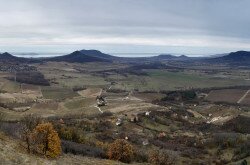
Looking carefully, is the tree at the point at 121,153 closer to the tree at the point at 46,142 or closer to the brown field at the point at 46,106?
the tree at the point at 46,142

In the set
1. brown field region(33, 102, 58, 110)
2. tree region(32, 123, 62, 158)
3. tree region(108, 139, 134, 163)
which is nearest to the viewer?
tree region(32, 123, 62, 158)

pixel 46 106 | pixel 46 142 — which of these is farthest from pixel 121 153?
pixel 46 106

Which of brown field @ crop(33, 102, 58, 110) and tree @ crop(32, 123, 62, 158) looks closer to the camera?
tree @ crop(32, 123, 62, 158)

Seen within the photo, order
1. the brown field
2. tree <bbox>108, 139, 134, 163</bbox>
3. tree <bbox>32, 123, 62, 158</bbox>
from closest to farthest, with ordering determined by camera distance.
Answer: tree <bbox>32, 123, 62, 158</bbox>
tree <bbox>108, 139, 134, 163</bbox>
the brown field

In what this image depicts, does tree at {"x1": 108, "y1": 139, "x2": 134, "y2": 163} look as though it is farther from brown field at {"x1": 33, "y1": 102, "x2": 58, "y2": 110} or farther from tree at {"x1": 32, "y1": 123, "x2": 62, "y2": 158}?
brown field at {"x1": 33, "y1": 102, "x2": 58, "y2": 110}

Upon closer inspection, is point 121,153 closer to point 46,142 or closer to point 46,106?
point 46,142

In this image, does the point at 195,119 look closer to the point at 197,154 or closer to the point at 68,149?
the point at 197,154

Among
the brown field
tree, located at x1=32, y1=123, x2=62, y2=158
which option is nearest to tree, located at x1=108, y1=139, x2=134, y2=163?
A: tree, located at x1=32, y1=123, x2=62, y2=158

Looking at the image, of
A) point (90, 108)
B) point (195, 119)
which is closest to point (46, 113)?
point (90, 108)

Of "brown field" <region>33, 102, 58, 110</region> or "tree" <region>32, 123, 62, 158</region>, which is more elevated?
→ "tree" <region>32, 123, 62, 158</region>
